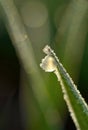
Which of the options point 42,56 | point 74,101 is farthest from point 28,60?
point 74,101

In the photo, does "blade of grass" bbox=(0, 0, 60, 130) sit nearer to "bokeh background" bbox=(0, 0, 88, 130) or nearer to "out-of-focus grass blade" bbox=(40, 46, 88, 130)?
"bokeh background" bbox=(0, 0, 88, 130)

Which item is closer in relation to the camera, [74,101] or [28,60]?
[74,101]

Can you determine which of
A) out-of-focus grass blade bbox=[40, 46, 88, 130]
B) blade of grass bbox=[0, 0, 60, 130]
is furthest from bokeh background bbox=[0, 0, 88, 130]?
out-of-focus grass blade bbox=[40, 46, 88, 130]

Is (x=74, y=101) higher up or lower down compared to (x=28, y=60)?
lower down

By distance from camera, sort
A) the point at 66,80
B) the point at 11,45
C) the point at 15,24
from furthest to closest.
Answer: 1. the point at 11,45
2. the point at 15,24
3. the point at 66,80

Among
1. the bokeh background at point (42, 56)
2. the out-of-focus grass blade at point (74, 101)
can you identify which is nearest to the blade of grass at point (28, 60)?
the bokeh background at point (42, 56)

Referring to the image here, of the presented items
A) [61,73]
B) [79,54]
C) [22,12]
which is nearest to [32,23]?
[22,12]

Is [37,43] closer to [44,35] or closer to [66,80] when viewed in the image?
[44,35]

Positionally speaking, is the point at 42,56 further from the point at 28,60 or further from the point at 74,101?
the point at 74,101
